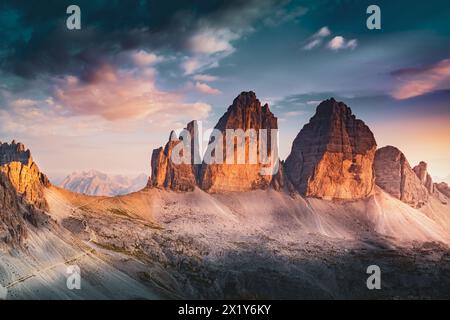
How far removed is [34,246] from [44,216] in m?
22.3

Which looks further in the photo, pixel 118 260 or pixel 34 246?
pixel 118 260

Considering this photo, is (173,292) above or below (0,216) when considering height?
below
